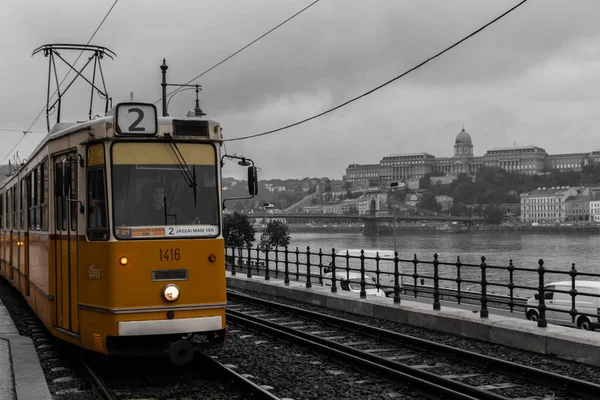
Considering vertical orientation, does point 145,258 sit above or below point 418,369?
above

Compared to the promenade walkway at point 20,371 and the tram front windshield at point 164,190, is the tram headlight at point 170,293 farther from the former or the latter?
the promenade walkway at point 20,371

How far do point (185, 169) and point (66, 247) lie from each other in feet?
5.93

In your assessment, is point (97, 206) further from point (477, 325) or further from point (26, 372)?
point (477, 325)

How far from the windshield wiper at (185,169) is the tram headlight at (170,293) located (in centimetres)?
96

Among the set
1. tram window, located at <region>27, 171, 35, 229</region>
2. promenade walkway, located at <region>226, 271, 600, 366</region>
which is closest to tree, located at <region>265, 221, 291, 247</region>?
promenade walkway, located at <region>226, 271, 600, 366</region>

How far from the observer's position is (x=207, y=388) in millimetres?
8070

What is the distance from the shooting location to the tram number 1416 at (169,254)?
796 centimetres

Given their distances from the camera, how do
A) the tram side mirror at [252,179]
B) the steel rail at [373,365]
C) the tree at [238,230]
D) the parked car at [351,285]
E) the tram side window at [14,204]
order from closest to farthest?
1. the steel rail at [373,365]
2. the tram side mirror at [252,179]
3. the tram side window at [14,204]
4. the parked car at [351,285]
5. the tree at [238,230]

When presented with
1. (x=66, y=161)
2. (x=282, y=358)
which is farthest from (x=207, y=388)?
(x=66, y=161)

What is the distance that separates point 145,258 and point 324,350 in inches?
121

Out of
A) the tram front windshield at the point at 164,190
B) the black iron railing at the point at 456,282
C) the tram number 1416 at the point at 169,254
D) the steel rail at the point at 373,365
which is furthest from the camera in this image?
the black iron railing at the point at 456,282

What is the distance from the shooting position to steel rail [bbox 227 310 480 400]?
7.56m

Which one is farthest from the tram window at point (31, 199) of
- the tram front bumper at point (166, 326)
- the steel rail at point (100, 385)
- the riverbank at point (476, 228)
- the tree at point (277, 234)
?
the riverbank at point (476, 228)

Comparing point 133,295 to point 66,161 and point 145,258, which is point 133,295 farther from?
point 66,161
